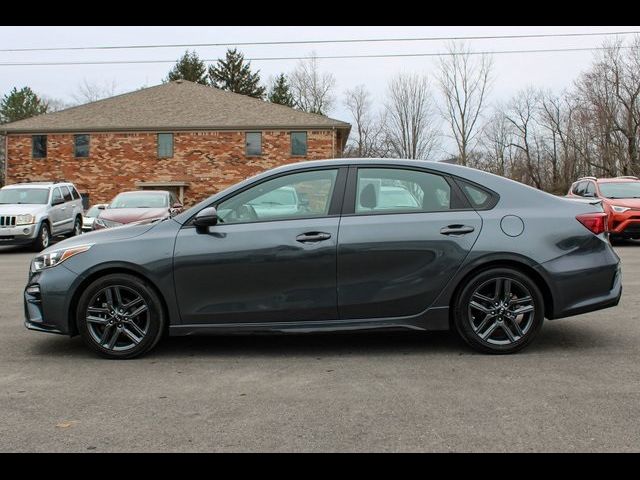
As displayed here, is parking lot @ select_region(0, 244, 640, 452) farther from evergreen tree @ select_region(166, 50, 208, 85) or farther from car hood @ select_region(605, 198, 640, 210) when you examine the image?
evergreen tree @ select_region(166, 50, 208, 85)

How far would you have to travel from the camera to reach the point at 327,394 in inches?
165

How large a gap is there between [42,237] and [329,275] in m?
13.4

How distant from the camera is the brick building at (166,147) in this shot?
1328 inches

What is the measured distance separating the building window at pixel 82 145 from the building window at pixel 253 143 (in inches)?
345

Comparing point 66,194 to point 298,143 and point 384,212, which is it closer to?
point 384,212

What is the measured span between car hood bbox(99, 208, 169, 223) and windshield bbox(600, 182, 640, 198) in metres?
10.8

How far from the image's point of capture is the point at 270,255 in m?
4.97

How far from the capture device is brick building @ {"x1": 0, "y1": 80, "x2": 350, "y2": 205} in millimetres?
33719

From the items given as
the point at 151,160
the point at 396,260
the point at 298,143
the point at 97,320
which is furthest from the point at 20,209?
the point at 298,143

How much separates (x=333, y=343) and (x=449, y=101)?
5243cm

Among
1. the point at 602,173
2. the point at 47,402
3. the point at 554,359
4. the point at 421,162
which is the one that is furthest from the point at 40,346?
the point at 602,173

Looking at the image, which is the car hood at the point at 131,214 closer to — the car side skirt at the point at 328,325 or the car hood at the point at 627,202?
the car side skirt at the point at 328,325

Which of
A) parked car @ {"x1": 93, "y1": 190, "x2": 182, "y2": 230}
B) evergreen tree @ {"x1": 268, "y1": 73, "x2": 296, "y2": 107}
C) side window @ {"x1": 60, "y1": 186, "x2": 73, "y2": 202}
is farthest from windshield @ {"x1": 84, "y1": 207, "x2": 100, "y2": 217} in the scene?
evergreen tree @ {"x1": 268, "y1": 73, "x2": 296, "y2": 107}

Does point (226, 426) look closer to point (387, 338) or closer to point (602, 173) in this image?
point (387, 338)
